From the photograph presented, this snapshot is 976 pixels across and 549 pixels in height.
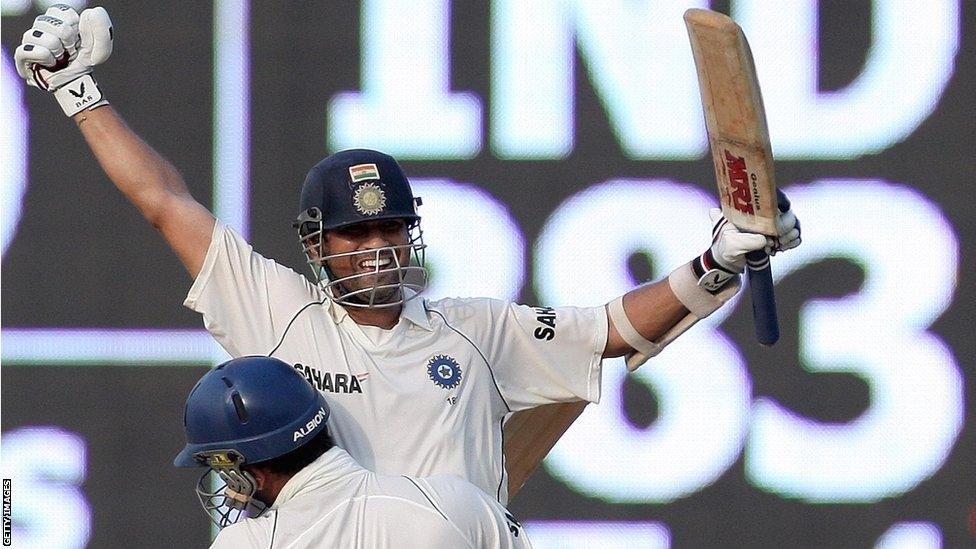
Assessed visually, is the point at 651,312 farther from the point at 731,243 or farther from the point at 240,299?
the point at 240,299

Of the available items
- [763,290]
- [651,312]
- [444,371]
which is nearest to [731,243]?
[763,290]

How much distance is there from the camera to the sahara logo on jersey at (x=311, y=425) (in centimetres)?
286

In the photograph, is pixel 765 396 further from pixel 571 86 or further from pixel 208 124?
pixel 208 124

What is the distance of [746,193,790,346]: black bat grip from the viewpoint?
3240 millimetres

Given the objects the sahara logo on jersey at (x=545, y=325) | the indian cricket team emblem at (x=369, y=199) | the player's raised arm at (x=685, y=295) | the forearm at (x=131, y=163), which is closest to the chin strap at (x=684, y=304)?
the player's raised arm at (x=685, y=295)

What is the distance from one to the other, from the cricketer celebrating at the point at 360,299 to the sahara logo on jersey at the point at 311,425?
23 cm

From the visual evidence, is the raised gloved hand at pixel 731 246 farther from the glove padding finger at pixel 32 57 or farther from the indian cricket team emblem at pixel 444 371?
the glove padding finger at pixel 32 57

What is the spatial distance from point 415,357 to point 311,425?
415mm

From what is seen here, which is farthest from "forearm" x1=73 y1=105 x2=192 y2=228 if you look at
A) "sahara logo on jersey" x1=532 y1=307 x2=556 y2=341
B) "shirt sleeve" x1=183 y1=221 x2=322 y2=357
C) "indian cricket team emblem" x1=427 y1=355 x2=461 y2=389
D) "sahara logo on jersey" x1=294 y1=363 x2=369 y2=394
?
"sahara logo on jersey" x1=532 y1=307 x2=556 y2=341

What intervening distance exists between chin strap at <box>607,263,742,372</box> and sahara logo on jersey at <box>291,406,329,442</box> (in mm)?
681

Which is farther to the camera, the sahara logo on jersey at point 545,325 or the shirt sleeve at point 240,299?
the sahara logo on jersey at point 545,325

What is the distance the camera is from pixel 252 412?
9.50ft

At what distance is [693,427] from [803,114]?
743 mm

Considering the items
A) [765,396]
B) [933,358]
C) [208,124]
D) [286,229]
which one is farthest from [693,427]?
[208,124]
